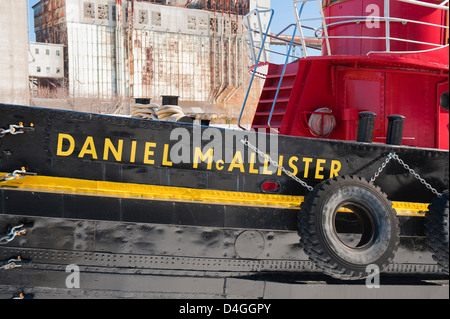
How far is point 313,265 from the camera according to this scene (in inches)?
194

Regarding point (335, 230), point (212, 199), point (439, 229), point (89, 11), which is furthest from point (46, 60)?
point (439, 229)

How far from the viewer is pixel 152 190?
4344 mm

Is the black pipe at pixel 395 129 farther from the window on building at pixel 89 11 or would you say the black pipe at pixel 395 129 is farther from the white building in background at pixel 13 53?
the window on building at pixel 89 11

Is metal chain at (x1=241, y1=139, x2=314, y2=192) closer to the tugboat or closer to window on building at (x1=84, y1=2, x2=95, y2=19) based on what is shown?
the tugboat

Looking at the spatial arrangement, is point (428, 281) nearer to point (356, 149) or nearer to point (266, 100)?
point (356, 149)

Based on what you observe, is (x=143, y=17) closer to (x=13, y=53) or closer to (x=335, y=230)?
(x=13, y=53)

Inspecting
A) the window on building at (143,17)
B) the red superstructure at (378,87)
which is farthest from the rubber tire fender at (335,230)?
the window on building at (143,17)

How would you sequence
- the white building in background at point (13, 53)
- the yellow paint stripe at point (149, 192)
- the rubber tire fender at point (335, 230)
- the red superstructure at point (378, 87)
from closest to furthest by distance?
the yellow paint stripe at point (149, 192), the rubber tire fender at point (335, 230), the red superstructure at point (378, 87), the white building in background at point (13, 53)

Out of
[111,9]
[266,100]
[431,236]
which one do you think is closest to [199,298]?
[431,236]

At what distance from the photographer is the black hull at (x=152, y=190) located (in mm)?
4141

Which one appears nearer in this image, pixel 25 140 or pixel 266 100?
pixel 25 140

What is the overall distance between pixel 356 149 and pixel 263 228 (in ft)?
4.32

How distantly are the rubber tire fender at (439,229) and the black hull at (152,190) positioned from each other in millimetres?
720

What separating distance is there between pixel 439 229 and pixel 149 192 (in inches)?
119
